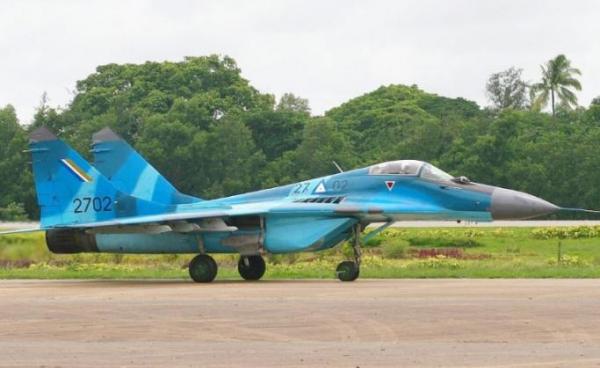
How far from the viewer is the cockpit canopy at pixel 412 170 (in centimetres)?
2547

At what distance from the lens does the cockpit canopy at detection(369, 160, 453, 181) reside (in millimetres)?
25469

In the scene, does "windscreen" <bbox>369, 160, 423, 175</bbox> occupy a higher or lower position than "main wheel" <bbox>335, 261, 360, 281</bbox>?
higher

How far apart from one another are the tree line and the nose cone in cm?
3942

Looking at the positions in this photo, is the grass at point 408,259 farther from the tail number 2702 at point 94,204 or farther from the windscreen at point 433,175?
the windscreen at point 433,175

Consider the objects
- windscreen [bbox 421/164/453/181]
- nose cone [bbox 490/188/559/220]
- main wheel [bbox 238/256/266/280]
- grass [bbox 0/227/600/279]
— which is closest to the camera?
nose cone [bbox 490/188/559/220]

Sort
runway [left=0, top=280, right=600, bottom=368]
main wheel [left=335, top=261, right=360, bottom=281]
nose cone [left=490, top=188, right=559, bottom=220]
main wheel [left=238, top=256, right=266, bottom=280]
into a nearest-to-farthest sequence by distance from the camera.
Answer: runway [left=0, top=280, right=600, bottom=368] < nose cone [left=490, top=188, right=559, bottom=220] < main wheel [left=335, top=261, right=360, bottom=281] < main wheel [left=238, top=256, right=266, bottom=280]

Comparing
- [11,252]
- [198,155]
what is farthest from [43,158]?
[198,155]

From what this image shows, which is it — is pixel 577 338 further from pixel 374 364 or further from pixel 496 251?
pixel 496 251

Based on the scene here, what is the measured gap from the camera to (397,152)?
2778 inches

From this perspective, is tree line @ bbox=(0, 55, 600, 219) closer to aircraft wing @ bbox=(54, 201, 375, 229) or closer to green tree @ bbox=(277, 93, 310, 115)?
green tree @ bbox=(277, 93, 310, 115)

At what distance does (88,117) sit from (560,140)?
29.0 metres

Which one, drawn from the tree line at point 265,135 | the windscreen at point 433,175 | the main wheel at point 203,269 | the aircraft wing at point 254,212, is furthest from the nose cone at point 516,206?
the tree line at point 265,135

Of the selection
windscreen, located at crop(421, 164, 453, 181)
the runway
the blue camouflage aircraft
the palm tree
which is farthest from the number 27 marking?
the palm tree

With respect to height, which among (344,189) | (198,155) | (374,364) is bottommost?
(374,364)
